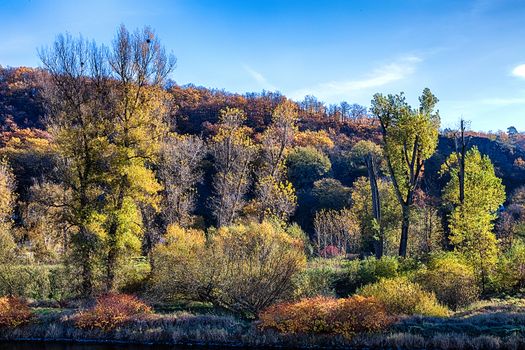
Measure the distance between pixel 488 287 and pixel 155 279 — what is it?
1570cm

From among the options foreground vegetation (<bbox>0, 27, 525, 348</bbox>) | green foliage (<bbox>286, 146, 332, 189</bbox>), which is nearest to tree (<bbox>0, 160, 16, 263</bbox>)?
foreground vegetation (<bbox>0, 27, 525, 348</bbox>)

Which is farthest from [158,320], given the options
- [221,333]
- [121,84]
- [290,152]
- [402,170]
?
[290,152]

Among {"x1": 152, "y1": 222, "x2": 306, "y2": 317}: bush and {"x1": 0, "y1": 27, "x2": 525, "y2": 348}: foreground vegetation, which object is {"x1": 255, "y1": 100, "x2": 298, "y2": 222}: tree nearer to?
{"x1": 0, "y1": 27, "x2": 525, "y2": 348}: foreground vegetation

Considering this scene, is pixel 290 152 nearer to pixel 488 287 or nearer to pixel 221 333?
pixel 488 287

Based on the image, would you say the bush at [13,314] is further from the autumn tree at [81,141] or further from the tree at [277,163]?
the tree at [277,163]

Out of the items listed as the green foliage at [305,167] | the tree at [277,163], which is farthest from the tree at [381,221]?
the green foliage at [305,167]

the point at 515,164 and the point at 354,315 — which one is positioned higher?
the point at 515,164

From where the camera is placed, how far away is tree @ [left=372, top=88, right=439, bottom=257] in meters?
22.2

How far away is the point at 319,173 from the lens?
2277 inches

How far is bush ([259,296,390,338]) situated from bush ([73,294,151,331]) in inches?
200

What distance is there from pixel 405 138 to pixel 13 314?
1939 cm

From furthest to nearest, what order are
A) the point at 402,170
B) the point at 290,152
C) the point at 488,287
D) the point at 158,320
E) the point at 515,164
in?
the point at 515,164 < the point at 290,152 < the point at 402,170 < the point at 488,287 < the point at 158,320

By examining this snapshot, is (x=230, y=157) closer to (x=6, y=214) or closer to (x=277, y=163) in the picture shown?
(x=277, y=163)

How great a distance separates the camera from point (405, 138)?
2253 cm
